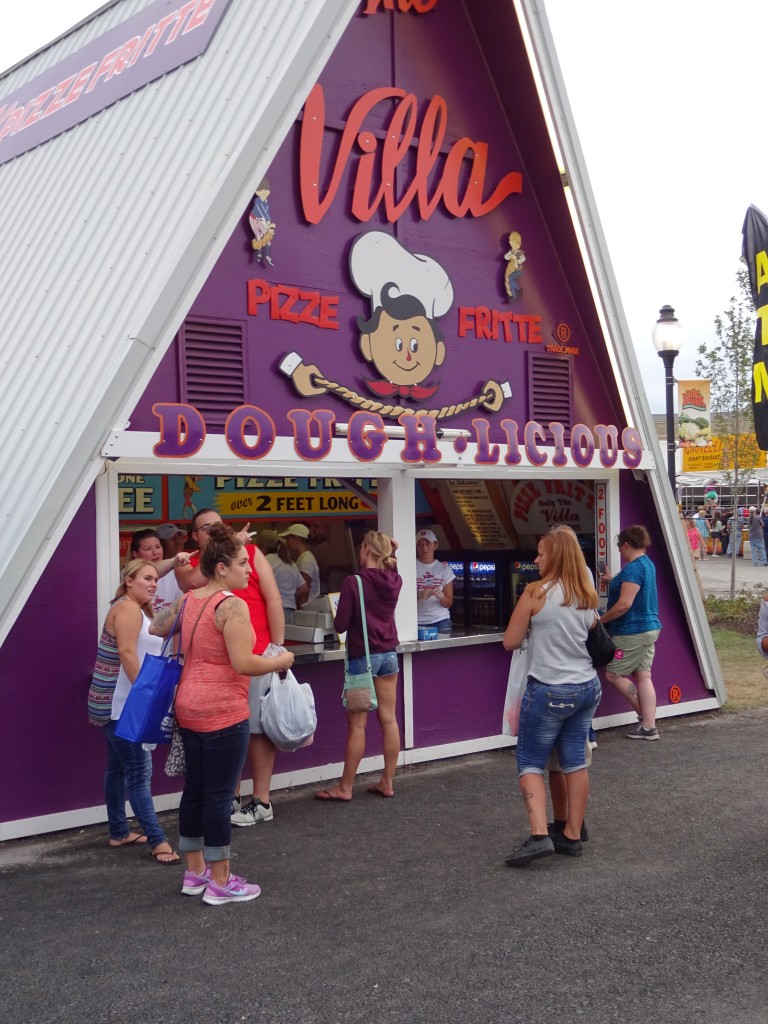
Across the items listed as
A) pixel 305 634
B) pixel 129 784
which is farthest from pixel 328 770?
pixel 129 784

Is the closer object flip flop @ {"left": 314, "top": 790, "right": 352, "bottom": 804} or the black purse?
the black purse

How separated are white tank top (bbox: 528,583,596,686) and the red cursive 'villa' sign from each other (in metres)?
3.35

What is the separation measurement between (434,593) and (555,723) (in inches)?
111

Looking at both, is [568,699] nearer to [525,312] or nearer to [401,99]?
[525,312]

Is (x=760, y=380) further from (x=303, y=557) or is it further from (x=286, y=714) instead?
(x=286, y=714)

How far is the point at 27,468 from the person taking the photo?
6152 millimetres

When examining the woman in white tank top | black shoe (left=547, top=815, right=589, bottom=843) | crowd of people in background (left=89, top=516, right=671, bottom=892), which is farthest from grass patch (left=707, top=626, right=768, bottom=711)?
the woman in white tank top

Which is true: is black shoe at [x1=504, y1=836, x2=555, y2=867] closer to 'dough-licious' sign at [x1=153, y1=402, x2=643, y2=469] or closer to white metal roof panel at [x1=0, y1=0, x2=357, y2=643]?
'dough-licious' sign at [x1=153, y1=402, x2=643, y2=469]

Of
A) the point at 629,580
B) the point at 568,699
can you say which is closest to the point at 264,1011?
the point at 568,699

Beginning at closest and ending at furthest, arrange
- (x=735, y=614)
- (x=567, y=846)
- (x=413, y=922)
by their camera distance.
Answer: (x=413, y=922) < (x=567, y=846) < (x=735, y=614)

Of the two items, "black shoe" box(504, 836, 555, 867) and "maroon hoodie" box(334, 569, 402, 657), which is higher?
"maroon hoodie" box(334, 569, 402, 657)

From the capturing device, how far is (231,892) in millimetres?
4996

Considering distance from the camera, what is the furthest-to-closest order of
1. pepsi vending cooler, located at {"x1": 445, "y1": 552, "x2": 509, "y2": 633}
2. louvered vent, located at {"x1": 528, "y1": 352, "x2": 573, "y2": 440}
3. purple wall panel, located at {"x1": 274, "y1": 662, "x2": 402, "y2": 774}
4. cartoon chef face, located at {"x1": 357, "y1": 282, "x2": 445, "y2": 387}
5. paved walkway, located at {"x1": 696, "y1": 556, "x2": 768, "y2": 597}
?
paved walkway, located at {"x1": 696, "y1": 556, "x2": 768, "y2": 597}
pepsi vending cooler, located at {"x1": 445, "y1": 552, "x2": 509, "y2": 633}
louvered vent, located at {"x1": 528, "y1": 352, "x2": 573, "y2": 440}
cartoon chef face, located at {"x1": 357, "y1": 282, "x2": 445, "y2": 387}
purple wall panel, located at {"x1": 274, "y1": 662, "x2": 402, "y2": 774}

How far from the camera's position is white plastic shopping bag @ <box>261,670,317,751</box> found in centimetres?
613
